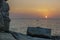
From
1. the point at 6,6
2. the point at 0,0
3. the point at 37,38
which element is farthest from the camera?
the point at 6,6

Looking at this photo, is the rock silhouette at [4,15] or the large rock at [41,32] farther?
the rock silhouette at [4,15]

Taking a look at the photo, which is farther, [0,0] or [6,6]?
[6,6]

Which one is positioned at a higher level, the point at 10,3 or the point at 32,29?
the point at 10,3

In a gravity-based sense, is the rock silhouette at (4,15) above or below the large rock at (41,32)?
above

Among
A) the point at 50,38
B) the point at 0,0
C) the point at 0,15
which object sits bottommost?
the point at 50,38

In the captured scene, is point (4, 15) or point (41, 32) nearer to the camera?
point (41, 32)

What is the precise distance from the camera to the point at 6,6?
18.6ft

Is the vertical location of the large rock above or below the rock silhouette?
below

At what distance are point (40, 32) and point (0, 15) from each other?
1.10m

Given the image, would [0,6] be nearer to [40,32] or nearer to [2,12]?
[2,12]

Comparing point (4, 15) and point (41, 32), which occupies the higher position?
point (4, 15)

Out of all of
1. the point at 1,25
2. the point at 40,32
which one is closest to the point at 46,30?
the point at 40,32

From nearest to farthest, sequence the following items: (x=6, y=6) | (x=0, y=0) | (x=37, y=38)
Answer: (x=37, y=38)
(x=0, y=0)
(x=6, y=6)

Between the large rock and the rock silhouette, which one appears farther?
the rock silhouette
